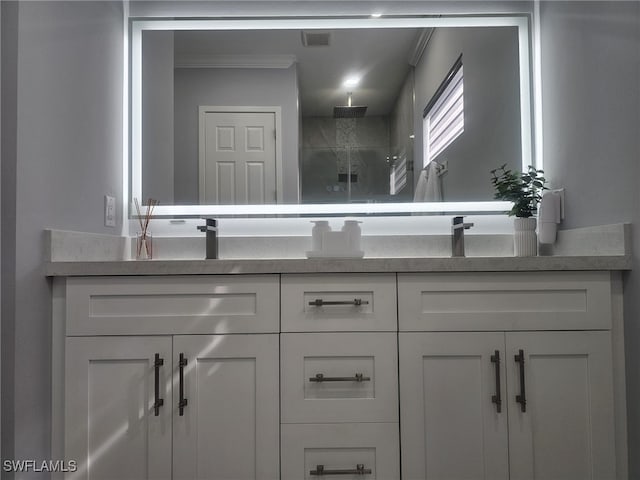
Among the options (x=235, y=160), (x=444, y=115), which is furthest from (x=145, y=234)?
(x=444, y=115)

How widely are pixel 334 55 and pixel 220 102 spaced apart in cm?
54

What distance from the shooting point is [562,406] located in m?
1.25

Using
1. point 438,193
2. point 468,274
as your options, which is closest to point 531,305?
point 468,274

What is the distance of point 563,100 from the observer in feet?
5.21

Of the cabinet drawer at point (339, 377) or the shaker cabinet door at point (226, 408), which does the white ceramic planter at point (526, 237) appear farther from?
the shaker cabinet door at point (226, 408)

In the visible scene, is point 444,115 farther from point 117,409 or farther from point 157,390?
point 117,409

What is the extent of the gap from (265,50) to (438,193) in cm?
98

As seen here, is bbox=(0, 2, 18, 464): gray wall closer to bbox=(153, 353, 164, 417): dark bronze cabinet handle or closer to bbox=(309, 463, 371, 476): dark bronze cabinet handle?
bbox=(153, 353, 164, 417): dark bronze cabinet handle

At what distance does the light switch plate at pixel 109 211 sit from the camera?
5.19 ft

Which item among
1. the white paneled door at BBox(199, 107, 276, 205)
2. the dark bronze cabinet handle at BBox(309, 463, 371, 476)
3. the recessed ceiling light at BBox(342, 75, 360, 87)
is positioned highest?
the recessed ceiling light at BBox(342, 75, 360, 87)

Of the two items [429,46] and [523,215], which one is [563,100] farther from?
[429,46]

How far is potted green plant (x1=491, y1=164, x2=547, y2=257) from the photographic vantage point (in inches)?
62.5

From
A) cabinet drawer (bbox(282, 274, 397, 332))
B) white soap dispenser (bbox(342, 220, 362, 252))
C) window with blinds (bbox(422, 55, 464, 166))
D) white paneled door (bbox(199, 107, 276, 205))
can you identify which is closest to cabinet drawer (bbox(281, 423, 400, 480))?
cabinet drawer (bbox(282, 274, 397, 332))

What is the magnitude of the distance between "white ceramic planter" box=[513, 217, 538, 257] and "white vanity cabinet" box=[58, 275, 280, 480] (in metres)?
0.97
